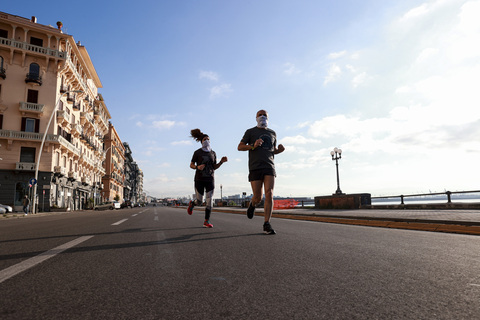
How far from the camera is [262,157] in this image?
557 centimetres

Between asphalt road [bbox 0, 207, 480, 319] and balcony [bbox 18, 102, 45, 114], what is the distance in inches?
1323

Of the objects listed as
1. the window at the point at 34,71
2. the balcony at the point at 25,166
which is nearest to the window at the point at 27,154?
the balcony at the point at 25,166

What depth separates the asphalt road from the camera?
1.63 meters

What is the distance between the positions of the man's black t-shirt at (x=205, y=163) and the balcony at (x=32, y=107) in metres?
31.3

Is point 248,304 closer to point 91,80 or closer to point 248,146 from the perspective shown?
point 248,146

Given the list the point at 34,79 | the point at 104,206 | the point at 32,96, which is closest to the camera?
the point at 34,79

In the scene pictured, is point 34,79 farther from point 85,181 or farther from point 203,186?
point 203,186

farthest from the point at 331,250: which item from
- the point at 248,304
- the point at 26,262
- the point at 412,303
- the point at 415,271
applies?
the point at 26,262

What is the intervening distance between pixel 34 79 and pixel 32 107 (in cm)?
294

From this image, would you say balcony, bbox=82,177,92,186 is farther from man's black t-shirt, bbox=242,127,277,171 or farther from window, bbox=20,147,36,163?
man's black t-shirt, bbox=242,127,277,171

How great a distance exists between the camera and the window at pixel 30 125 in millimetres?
31484

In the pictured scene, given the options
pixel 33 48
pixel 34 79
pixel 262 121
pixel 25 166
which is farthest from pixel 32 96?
pixel 262 121

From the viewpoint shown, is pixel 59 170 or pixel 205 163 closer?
pixel 205 163

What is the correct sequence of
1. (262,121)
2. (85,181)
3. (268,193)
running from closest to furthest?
(268,193) < (262,121) < (85,181)
